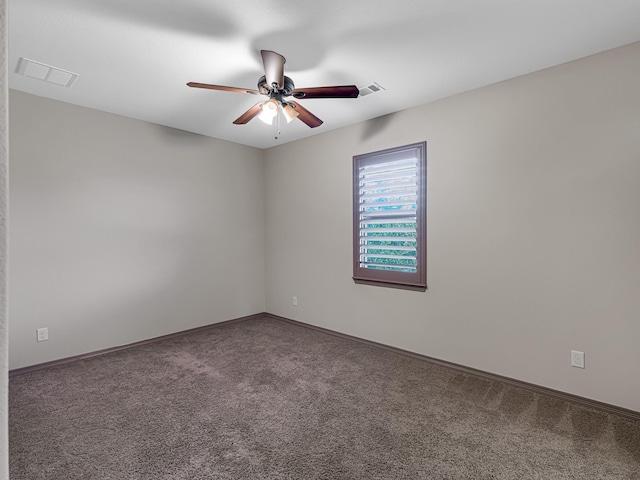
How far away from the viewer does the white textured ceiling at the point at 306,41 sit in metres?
2.01

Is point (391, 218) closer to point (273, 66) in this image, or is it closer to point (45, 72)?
point (273, 66)

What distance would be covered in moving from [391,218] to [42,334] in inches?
144

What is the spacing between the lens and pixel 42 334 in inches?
128

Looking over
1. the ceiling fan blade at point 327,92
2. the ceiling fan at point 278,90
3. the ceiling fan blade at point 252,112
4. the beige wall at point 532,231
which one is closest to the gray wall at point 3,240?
the ceiling fan at point 278,90

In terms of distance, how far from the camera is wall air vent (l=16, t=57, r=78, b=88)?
103 inches

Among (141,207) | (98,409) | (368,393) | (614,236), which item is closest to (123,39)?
(141,207)

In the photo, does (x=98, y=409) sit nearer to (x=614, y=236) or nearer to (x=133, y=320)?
(x=133, y=320)

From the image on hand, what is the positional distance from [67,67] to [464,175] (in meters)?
3.47

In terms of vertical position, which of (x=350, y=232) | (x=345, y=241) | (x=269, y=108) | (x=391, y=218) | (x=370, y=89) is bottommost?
(x=345, y=241)

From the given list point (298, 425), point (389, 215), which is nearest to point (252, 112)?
point (389, 215)

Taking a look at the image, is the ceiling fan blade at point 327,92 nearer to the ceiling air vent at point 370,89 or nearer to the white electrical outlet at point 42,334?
the ceiling air vent at point 370,89

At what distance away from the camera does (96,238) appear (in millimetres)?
3602

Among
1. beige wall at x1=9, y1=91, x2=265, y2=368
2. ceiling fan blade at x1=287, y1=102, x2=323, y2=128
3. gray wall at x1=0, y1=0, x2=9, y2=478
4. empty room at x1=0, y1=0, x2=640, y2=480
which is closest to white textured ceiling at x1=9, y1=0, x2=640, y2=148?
empty room at x1=0, y1=0, x2=640, y2=480

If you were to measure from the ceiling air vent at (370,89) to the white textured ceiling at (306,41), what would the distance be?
91mm
